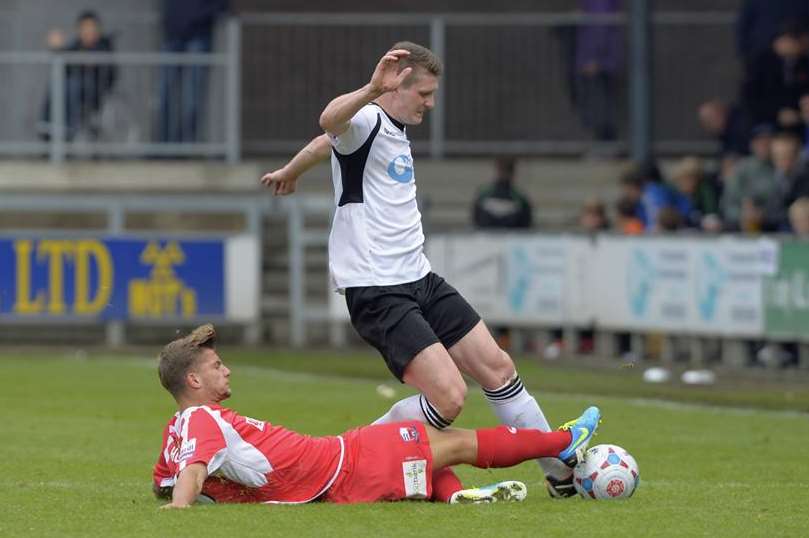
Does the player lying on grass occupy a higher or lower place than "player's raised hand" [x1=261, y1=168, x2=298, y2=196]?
lower

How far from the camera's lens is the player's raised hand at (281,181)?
9344mm

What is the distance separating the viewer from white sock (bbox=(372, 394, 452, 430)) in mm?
9102

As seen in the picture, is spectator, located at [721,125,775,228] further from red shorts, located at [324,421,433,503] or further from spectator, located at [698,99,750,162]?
red shorts, located at [324,421,433,503]

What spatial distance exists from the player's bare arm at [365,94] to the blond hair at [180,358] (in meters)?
1.08

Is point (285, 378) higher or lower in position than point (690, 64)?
lower

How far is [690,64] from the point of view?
24.7 m

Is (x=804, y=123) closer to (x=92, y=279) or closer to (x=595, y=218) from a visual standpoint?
(x=595, y=218)

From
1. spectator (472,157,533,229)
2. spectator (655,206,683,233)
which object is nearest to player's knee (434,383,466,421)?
spectator (655,206,683,233)

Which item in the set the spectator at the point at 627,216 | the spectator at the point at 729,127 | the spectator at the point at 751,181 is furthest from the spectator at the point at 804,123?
the spectator at the point at 627,216

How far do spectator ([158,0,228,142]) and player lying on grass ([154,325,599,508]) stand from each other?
14620 mm

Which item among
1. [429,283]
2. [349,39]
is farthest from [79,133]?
[429,283]

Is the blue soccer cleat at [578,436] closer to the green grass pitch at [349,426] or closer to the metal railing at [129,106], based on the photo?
the green grass pitch at [349,426]

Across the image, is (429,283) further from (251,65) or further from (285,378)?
(251,65)

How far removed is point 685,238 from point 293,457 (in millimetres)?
10115
